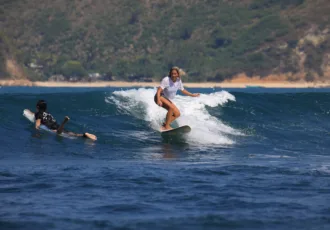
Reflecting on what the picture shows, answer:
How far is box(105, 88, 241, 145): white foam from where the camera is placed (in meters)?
17.1

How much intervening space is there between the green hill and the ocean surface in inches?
4505

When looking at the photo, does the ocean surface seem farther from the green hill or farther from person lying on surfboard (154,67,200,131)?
the green hill

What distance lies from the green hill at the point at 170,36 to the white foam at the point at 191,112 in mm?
111418

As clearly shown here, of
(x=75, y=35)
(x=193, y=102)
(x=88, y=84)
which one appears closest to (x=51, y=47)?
(x=75, y=35)

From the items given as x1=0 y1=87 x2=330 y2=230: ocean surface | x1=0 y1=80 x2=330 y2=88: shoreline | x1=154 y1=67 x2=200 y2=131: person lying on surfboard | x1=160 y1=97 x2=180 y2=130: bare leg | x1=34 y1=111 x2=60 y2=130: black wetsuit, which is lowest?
x1=0 y1=80 x2=330 y2=88: shoreline

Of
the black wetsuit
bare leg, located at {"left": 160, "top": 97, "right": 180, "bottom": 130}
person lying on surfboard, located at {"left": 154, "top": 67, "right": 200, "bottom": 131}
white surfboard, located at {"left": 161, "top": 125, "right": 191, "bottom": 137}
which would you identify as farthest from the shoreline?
person lying on surfboard, located at {"left": 154, "top": 67, "right": 200, "bottom": 131}

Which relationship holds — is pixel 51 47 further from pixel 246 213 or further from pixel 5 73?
pixel 246 213

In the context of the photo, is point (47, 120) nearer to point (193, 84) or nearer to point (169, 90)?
point (169, 90)

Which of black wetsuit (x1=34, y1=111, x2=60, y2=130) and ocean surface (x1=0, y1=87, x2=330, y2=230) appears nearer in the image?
ocean surface (x1=0, y1=87, x2=330, y2=230)

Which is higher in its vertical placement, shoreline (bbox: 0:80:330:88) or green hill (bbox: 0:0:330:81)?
green hill (bbox: 0:0:330:81)

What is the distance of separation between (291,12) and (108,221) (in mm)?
150908

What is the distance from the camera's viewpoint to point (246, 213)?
28.2 ft

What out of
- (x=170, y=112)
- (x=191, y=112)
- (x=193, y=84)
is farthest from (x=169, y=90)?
(x=193, y=84)

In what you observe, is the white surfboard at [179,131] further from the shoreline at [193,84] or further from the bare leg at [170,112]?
the shoreline at [193,84]
